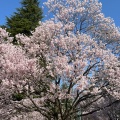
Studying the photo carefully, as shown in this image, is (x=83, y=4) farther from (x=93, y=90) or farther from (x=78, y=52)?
(x=93, y=90)

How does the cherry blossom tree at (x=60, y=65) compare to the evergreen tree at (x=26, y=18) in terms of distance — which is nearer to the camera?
the cherry blossom tree at (x=60, y=65)

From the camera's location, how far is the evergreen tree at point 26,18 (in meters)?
25.8

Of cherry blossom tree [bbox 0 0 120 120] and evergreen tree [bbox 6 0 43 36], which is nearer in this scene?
cherry blossom tree [bbox 0 0 120 120]

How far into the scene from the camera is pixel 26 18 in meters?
28.2

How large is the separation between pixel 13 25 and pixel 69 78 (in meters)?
17.6

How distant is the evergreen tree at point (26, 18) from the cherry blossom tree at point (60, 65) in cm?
1188

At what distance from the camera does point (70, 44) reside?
468 inches

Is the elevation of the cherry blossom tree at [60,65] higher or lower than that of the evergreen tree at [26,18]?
lower

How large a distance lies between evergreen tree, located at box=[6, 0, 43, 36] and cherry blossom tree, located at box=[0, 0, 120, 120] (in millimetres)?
11876

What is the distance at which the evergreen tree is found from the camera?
25.8 m

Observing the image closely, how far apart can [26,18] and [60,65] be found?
18.9 m

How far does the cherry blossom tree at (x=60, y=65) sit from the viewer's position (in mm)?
10367

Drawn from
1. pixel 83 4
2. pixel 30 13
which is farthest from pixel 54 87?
pixel 30 13

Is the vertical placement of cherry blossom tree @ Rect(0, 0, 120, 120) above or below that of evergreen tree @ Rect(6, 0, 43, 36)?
below
